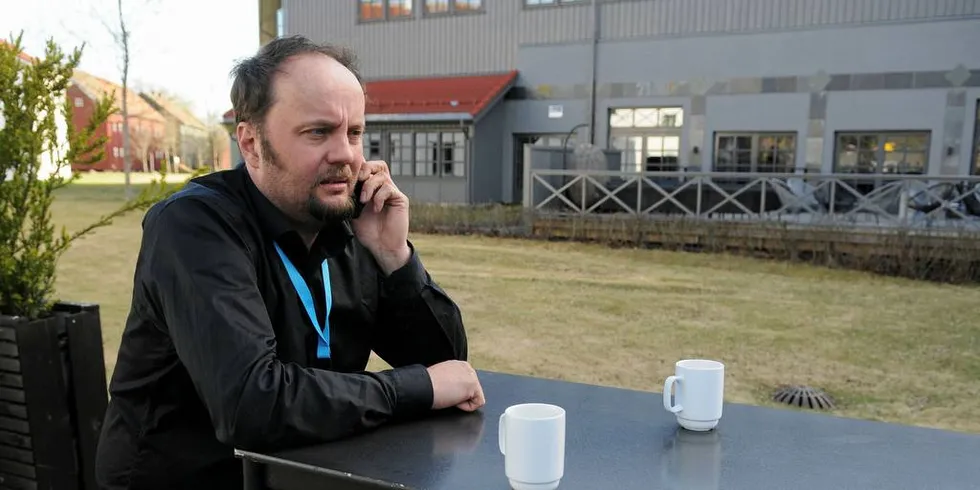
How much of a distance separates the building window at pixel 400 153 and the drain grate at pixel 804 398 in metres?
14.5

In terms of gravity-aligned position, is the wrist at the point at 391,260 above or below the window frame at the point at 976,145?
below

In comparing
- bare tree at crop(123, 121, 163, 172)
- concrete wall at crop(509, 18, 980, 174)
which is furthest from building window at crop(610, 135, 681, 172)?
bare tree at crop(123, 121, 163, 172)

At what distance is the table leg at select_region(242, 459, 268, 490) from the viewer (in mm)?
1373

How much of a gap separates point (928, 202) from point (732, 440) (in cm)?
1020

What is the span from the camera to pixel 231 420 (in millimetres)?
1334

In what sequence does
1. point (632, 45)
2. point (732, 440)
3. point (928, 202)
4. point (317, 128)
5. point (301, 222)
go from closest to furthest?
1. point (732, 440)
2. point (317, 128)
3. point (301, 222)
4. point (928, 202)
5. point (632, 45)

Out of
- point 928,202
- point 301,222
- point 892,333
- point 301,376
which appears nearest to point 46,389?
point 301,222

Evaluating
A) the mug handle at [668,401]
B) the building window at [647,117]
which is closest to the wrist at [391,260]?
the mug handle at [668,401]

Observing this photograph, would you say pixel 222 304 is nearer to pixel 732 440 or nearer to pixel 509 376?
pixel 509 376

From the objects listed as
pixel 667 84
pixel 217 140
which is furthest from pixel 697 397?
pixel 217 140

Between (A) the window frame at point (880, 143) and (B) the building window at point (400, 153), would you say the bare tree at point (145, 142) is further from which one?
(A) the window frame at point (880, 143)

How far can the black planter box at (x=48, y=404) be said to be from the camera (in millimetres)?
2420

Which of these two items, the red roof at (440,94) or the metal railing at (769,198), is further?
the red roof at (440,94)

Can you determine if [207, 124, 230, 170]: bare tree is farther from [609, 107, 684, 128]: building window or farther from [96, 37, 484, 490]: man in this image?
[96, 37, 484, 490]: man
